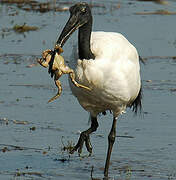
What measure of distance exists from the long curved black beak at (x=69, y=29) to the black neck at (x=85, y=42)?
0.36 feet

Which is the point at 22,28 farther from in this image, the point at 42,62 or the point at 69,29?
the point at 42,62

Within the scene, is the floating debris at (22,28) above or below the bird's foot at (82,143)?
below

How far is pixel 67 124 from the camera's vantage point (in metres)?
9.03

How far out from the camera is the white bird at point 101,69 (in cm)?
704

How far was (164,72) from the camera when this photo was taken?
12.0 metres

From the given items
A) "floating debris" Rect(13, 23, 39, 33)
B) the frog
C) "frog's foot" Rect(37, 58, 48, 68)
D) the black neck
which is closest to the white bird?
the black neck

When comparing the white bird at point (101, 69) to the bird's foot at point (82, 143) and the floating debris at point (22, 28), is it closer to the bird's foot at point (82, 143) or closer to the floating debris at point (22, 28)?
the bird's foot at point (82, 143)

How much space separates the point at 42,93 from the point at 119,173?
3048 mm

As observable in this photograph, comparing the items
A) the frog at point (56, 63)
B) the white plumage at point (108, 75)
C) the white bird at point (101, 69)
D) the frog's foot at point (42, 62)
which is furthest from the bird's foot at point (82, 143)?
the frog's foot at point (42, 62)

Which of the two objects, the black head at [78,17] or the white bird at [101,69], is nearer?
the black head at [78,17]

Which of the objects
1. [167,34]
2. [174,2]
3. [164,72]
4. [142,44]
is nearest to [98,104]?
[164,72]

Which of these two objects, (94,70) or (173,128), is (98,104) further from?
(173,128)

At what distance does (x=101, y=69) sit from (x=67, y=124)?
207 centimetres

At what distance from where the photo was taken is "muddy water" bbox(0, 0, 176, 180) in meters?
7.69
